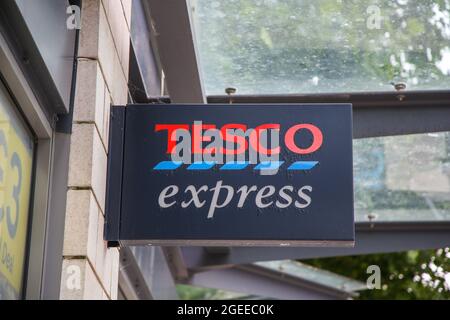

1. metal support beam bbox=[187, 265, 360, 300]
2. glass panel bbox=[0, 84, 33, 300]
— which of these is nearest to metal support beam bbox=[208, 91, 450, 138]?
glass panel bbox=[0, 84, 33, 300]

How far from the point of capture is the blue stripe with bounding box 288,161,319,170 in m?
5.08

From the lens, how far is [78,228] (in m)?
4.59

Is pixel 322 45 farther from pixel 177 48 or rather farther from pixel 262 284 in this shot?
pixel 262 284

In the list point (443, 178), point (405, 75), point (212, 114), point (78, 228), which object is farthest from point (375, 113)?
point (78, 228)

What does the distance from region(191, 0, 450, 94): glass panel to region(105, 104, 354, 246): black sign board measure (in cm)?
213

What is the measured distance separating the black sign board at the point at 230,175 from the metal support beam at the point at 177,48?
1.06m

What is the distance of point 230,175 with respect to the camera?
16.6 ft

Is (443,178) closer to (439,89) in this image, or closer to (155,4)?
(439,89)

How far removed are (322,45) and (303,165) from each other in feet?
8.60

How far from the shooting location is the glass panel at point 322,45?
7.25m

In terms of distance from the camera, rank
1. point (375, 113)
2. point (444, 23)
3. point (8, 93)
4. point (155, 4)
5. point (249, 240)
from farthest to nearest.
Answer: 1. point (375, 113)
2. point (444, 23)
3. point (155, 4)
4. point (249, 240)
5. point (8, 93)

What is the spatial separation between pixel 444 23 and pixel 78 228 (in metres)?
3.85

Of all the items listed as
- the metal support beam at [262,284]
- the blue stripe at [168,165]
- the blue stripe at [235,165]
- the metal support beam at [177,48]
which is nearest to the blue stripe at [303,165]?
the blue stripe at [235,165]

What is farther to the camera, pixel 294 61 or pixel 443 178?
pixel 443 178
